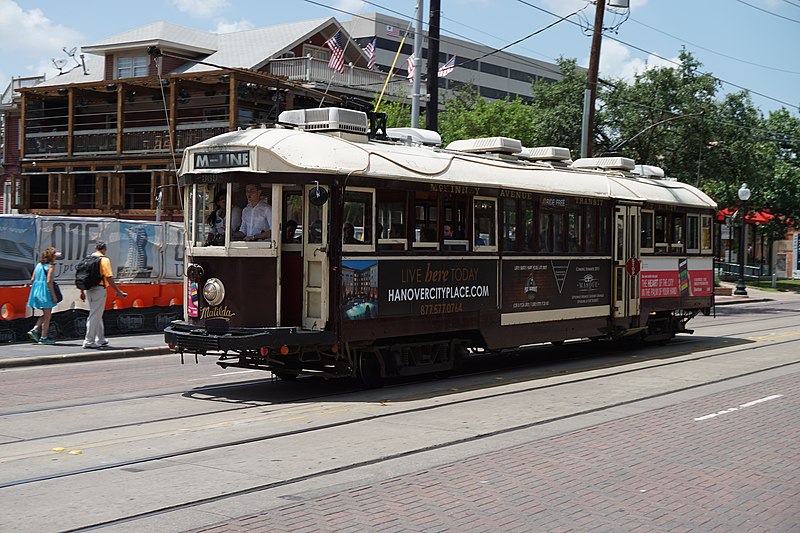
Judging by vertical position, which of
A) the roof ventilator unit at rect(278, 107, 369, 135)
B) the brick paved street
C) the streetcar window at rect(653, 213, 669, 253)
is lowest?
the brick paved street

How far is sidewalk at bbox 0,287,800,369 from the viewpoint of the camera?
15.9 metres

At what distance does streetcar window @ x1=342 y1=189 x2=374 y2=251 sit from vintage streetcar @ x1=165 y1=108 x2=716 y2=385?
2 cm

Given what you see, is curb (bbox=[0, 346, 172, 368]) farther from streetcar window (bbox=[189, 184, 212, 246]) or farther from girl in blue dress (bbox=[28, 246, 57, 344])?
streetcar window (bbox=[189, 184, 212, 246])

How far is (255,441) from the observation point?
30.6ft

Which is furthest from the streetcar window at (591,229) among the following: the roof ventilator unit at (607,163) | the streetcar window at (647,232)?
the roof ventilator unit at (607,163)

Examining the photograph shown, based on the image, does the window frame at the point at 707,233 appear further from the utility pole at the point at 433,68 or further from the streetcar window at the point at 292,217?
the streetcar window at the point at 292,217

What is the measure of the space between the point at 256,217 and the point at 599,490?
6.13 metres

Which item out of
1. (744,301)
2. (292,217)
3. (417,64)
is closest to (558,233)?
(292,217)

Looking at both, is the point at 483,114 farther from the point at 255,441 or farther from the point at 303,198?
the point at 255,441

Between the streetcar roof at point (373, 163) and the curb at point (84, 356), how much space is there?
502cm

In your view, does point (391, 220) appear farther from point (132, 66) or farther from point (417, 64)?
point (132, 66)

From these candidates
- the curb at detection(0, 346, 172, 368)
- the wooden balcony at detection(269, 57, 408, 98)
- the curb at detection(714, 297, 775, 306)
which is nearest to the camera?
the curb at detection(0, 346, 172, 368)

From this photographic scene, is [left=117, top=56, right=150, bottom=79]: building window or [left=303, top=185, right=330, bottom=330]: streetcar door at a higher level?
[left=117, top=56, right=150, bottom=79]: building window

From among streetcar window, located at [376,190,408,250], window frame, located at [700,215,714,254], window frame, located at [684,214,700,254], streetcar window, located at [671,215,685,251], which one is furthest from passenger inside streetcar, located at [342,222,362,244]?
window frame, located at [700,215,714,254]
